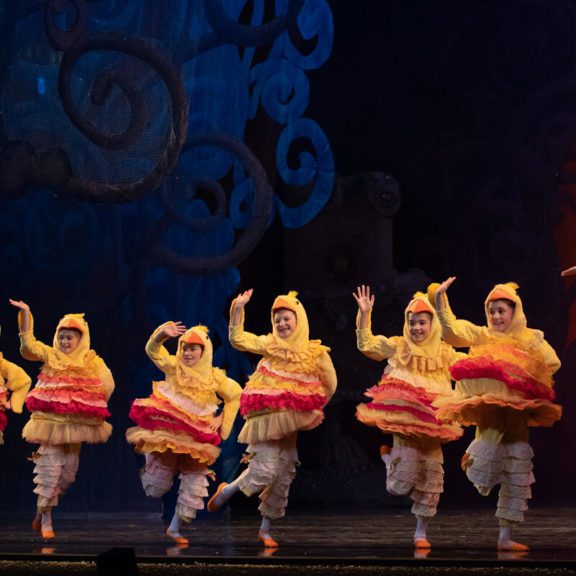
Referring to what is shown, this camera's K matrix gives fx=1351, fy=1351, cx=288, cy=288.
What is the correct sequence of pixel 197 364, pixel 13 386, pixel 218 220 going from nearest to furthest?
pixel 197 364 < pixel 13 386 < pixel 218 220

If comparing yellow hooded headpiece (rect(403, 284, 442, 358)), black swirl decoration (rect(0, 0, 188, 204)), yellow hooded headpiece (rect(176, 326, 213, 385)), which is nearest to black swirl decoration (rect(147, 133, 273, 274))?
black swirl decoration (rect(0, 0, 188, 204))

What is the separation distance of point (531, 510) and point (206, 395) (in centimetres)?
289

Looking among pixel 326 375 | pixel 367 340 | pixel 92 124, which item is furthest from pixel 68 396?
pixel 92 124

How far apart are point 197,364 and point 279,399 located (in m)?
0.79

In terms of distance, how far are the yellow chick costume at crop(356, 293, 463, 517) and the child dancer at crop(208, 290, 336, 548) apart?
352 millimetres

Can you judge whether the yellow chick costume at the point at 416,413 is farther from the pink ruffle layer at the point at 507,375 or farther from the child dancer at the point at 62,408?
the child dancer at the point at 62,408

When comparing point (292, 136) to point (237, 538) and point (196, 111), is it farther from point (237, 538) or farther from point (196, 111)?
point (237, 538)

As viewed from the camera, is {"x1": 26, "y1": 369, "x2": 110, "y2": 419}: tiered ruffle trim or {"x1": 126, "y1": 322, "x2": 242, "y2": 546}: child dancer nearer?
{"x1": 126, "y1": 322, "x2": 242, "y2": 546}: child dancer

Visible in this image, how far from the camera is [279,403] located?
7926mm

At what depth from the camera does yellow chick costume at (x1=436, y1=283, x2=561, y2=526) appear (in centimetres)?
719

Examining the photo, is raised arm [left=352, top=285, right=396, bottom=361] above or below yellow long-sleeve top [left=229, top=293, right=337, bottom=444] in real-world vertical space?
above

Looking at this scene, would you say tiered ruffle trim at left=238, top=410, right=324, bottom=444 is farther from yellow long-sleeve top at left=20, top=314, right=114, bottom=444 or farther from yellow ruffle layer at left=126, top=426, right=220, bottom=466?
yellow long-sleeve top at left=20, top=314, right=114, bottom=444

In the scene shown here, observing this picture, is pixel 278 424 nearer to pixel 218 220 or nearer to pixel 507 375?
pixel 507 375

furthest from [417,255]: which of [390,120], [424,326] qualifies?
[424,326]
